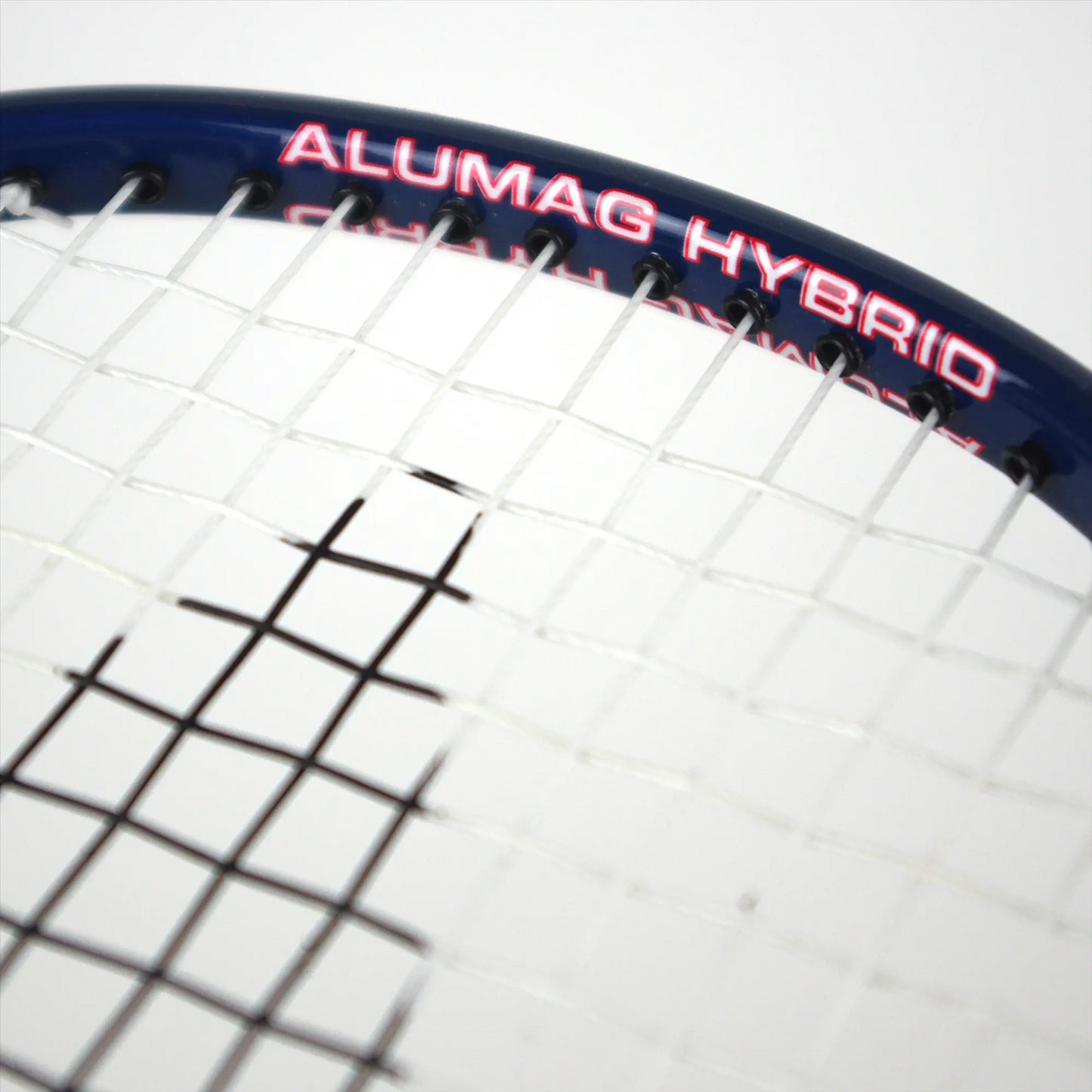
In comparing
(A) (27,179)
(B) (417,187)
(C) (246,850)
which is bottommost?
(C) (246,850)

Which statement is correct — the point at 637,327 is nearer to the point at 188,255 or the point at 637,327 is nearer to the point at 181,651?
the point at 181,651

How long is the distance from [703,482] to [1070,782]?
47 cm

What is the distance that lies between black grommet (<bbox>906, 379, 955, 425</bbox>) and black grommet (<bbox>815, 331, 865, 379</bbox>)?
0.10 feet

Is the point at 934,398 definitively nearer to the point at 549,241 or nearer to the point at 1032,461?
the point at 1032,461

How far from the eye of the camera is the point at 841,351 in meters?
0.80

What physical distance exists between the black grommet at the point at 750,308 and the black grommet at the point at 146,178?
33cm

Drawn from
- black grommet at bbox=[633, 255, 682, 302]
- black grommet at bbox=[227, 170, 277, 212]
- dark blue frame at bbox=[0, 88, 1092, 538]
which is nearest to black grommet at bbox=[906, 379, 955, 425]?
dark blue frame at bbox=[0, 88, 1092, 538]

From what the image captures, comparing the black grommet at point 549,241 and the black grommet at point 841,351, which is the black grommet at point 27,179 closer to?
the black grommet at point 549,241

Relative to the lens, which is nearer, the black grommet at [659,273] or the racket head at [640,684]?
the black grommet at [659,273]

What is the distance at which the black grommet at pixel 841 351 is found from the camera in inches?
31.4

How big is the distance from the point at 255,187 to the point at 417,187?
0.31 ft

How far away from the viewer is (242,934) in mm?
1562

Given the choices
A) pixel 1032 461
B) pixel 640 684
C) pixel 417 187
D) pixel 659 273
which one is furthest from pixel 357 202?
pixel 640 684

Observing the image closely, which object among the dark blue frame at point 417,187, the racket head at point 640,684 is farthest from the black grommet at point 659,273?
the racket head at point 640,684
